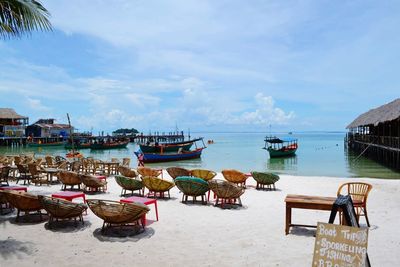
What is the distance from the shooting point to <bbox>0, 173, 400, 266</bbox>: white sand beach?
5.16 m

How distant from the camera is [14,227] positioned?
6855 millimetres

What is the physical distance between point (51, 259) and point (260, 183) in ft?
27.2

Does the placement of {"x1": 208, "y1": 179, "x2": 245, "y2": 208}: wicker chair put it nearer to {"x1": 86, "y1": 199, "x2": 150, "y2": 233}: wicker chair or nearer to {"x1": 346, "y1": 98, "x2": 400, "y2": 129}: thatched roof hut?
{"x1": 86, "y1": 199, "x2": 150, "y2": 233}: wicker chair

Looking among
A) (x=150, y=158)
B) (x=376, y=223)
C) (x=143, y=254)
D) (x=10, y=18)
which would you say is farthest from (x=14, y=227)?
(x=150, y=158)

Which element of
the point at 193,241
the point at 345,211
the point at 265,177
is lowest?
the point at 193,241

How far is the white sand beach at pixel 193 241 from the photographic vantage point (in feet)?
16.9

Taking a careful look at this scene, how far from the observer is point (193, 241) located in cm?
607

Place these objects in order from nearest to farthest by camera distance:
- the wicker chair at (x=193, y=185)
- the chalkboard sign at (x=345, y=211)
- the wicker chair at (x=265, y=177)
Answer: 1. the chalkboard sign at (x=345, y=211)
2. the wicker chair at (x=193, y=185)
3. the wicker chair at (x=265, y=177)

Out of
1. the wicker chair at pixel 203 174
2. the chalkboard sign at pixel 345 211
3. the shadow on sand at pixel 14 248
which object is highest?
the chalkboard sign at pixel 345 211

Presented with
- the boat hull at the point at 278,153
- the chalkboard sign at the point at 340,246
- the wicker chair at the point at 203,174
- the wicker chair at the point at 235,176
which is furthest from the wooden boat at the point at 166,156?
the chalkboard sign at the point at 340,246

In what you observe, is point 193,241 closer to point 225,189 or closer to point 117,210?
point 117,210

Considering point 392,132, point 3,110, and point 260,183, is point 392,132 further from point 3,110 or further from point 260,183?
point 3,110

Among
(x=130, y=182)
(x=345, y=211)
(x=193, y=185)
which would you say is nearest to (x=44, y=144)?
(x=130, y=182)

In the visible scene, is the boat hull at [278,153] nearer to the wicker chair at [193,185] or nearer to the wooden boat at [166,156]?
the wooden boat at [166,156]
